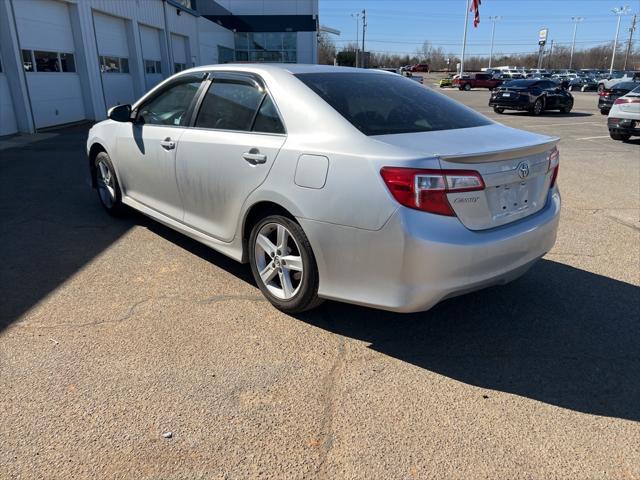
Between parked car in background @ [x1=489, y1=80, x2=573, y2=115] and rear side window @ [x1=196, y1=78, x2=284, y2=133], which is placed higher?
rear side window @ [x1=196, y1=78, x2=284, y2=133]

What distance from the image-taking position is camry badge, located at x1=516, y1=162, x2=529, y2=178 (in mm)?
3090

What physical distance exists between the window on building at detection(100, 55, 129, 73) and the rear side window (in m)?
16.2

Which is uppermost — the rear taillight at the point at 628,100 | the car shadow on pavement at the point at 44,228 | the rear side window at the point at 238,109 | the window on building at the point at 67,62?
the window on building at the point at 67,62

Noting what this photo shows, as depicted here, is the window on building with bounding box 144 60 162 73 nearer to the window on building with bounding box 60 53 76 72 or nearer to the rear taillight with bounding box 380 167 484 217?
the window on building with bounding box 60 53 76 72

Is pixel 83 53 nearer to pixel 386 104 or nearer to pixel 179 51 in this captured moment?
pixel 179 51

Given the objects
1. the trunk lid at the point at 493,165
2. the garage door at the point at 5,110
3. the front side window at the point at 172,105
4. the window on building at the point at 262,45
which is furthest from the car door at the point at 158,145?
the window on building at the point at 262,45

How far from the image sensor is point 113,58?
19141 mm

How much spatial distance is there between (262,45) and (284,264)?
1732 inches

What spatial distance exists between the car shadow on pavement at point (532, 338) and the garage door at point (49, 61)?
45.6ft

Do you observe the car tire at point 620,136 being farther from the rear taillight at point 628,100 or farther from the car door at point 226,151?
the car door at point 226,151

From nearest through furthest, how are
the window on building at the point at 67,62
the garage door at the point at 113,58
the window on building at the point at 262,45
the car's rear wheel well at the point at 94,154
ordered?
the car's rear wheel well at the point at 94,154 < the window on building at the point at 67,62 < the garage door at the point at 113,58 < the window on building at the point at 262,45

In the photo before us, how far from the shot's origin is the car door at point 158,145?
4.37 metres

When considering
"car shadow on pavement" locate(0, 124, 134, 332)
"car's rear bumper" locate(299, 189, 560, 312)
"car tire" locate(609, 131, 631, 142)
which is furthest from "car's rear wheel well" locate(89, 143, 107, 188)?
"car tire" locate(609, 131, 631, 142)

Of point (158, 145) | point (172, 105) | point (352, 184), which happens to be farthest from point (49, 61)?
point (352, 184)
